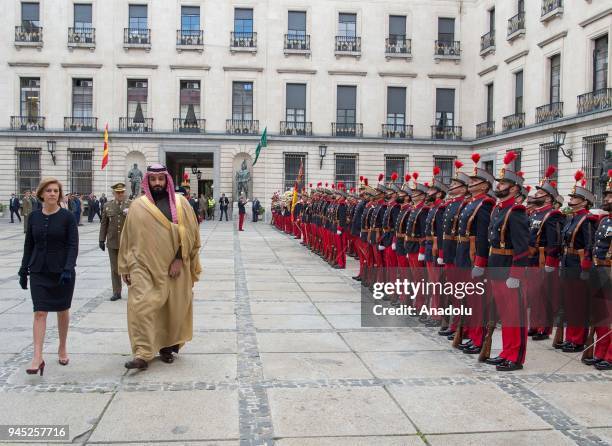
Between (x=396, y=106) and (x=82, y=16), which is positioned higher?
(x=82, y=16)

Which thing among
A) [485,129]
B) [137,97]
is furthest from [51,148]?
[485,129]

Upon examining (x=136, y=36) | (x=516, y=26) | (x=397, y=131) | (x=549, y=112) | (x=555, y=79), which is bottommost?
(x=549, y=112)

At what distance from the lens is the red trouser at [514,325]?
21.1ft

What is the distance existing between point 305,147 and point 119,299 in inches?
1174

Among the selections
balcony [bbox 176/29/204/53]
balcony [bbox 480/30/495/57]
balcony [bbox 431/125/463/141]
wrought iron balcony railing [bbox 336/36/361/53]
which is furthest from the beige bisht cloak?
balcony [bbox 431/125/463/141]

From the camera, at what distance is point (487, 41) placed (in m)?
36.4

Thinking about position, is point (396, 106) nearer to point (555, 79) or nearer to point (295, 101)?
point (295, 101)

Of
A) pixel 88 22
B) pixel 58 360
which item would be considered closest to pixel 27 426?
pixel 58 360

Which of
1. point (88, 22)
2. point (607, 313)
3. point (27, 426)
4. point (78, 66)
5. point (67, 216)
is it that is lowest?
point (27, 426)

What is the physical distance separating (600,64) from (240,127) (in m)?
20.7

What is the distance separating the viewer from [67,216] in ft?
20.5

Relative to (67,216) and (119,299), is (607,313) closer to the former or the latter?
(67,216)

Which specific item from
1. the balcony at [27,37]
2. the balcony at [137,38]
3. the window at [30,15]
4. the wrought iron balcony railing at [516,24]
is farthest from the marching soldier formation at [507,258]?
the window at [30,15]

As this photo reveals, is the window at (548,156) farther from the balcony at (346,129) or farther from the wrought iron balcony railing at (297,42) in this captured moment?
the wrought iron balcony railing at (297,42)
